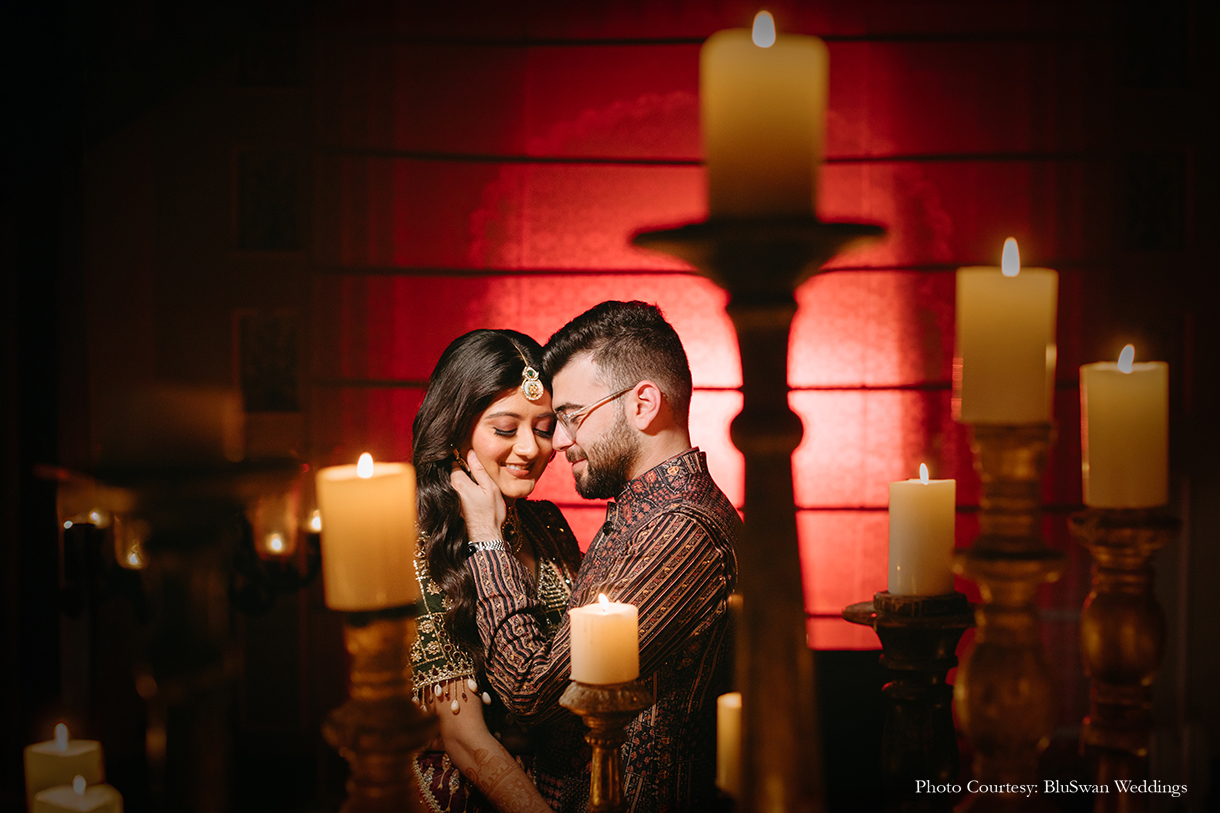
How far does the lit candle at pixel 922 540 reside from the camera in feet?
2.55

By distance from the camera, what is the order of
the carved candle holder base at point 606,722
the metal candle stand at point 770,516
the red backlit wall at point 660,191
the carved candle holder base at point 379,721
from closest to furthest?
the metal candle stand at point 770,516 → the carved candle holder base at point 379,721 → the carved candle holder base at point 606,722 → the red backlit wall at point 660,191

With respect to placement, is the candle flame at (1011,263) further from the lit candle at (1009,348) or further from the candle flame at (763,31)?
the candle flame at (763,31)

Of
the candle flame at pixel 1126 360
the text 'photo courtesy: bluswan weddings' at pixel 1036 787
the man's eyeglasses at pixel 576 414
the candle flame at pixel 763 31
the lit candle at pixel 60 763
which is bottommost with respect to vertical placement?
the lit candle at pixel 60 763

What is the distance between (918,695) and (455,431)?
3.61 ft

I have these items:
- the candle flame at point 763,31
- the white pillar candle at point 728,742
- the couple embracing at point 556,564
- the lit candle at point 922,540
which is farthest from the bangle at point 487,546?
the candle flame at point 763,31

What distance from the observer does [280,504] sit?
61.5 inches

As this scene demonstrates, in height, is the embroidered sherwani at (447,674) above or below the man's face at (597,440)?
below

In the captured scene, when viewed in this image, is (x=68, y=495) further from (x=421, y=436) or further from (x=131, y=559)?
(x=131, y=559)

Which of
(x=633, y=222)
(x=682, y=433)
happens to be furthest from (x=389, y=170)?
(x=682, y=433)


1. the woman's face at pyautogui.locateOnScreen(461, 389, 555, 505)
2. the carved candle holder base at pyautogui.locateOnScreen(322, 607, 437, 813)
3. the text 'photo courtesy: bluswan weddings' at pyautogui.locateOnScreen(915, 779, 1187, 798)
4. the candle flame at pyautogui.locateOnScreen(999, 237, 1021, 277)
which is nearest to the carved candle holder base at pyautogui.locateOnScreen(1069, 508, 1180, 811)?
the text 'photo courtesy: bluswan weddings' at pyautogui.locateOnScreen(915, 779, 1187, 798)

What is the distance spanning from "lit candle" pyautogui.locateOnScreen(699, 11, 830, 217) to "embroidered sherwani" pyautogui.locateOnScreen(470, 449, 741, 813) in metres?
0.96

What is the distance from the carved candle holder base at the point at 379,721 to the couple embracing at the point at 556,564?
2.43 feet

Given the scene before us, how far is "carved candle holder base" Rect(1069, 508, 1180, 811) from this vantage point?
613mm

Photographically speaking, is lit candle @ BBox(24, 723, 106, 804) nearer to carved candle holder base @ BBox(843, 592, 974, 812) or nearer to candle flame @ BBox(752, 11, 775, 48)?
carved candle holder base @ BBox(843, 592, 974, 812)
